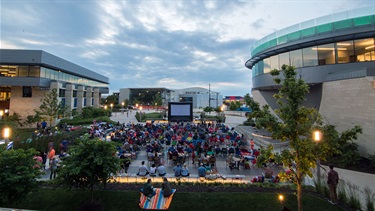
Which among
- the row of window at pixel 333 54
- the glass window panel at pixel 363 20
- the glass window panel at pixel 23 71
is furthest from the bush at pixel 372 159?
the glass window panel at pixel 23 71

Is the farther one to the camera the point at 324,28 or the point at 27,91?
the point at 27,91

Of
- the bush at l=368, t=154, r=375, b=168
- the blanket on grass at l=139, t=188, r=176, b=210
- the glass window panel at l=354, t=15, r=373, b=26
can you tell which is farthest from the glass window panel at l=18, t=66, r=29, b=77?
the glass window panel at l=354, t=15, r=373, b=26

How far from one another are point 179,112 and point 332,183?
29466 millimetres

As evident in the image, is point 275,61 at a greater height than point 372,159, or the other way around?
point 275,61

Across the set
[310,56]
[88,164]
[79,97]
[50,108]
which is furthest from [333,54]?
[79,97]

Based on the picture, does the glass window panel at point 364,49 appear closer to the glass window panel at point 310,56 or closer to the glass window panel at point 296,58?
the glass window panel at point 310,56

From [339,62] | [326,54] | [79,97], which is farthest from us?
[79,97]

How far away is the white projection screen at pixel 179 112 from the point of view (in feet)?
120

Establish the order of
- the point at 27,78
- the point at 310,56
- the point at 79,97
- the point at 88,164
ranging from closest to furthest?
the point at 88,164 → the point at 310,56 → the point at 27,78 → the point at 79,97

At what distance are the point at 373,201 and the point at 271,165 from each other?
20.2ft

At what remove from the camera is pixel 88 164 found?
24.3ft

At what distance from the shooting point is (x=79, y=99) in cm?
4488

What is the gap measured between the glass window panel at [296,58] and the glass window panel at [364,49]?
470 cm

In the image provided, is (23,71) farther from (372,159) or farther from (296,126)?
(372,159)
